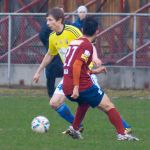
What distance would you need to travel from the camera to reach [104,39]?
20234mm

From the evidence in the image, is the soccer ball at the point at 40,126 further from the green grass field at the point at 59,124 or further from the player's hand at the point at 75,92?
the player's hand at the point at 75,92

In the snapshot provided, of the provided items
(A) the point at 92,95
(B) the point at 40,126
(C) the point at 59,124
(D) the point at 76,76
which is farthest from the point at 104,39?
(D) the point at 76,76

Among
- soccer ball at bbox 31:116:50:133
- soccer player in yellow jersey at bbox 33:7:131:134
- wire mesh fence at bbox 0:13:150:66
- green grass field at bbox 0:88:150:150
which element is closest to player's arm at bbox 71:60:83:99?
green grass field at bbox 0:88:150:150

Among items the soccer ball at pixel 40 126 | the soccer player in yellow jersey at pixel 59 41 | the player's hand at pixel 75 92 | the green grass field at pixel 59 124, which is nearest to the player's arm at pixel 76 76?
the player's hand at pixel 75 92

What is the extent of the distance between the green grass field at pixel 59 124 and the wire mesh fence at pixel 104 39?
1.14 metres

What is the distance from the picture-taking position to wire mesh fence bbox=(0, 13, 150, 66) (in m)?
20.2

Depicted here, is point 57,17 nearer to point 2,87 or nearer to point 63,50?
point 63,50

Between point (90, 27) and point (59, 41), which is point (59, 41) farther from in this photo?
point (90, 27)

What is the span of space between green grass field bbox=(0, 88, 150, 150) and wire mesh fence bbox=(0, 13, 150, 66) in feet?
3.75

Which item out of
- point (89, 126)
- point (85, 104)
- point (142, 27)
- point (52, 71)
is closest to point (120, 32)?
point (142, 27)

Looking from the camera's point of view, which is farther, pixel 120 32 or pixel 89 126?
pixel 120 32

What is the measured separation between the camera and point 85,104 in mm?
11227

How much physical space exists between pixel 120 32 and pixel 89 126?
306 inches

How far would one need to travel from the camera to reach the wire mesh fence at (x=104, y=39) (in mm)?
20172
